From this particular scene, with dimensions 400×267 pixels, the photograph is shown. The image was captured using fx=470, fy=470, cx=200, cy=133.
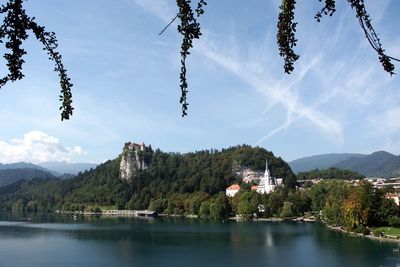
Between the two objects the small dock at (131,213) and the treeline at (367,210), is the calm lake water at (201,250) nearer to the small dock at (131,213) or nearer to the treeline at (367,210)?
the treeline at (367,210)

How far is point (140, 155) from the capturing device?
5423 inches

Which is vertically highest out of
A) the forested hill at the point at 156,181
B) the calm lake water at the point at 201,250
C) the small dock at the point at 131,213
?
the forested hill at the point at 156,181

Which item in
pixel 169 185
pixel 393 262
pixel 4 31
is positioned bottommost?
pixel 393 262

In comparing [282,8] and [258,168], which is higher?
[258,168]

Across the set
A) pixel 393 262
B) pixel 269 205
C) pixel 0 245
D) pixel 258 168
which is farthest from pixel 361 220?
pixel 258 168

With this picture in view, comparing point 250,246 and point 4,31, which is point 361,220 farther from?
point 4,31

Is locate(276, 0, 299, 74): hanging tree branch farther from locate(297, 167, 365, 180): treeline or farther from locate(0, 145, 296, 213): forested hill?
locate(297, 167, 365, 180): treeline

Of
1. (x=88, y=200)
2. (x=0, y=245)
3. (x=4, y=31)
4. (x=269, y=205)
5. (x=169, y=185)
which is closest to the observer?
(x=4, y=31)

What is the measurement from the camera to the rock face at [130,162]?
135375 millimetres

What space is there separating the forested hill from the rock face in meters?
2.14

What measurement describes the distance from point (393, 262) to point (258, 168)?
98.2 meters

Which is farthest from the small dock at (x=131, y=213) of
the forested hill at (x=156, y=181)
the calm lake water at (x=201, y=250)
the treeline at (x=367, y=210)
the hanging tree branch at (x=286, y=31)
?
the hanging tree branch at (x=286, y=31)

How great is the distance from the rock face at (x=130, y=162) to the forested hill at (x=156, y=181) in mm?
2137

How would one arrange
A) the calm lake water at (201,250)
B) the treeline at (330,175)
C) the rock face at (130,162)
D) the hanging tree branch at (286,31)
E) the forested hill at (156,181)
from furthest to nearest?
1. the rock face at (130,162)
2. the treeline at (330,175)
3. the forested hill at (156,181)
4. the calm lake water at (201,250)
5. the hanging tree branch at (286,31)
